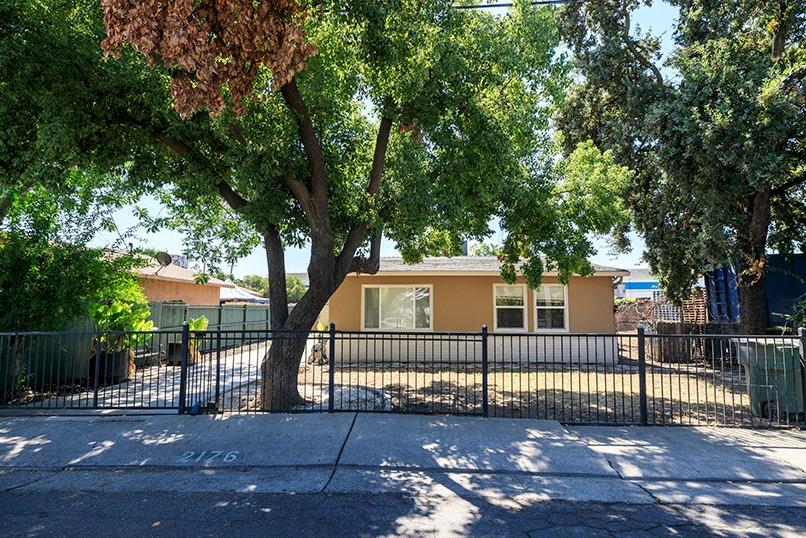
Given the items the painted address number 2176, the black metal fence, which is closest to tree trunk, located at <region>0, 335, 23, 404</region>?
the black metal fence

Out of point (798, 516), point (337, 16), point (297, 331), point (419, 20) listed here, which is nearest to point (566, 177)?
point (419, 20)

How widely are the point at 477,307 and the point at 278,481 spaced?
11.4 metres

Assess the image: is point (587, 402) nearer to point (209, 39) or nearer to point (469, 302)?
point (469, 302)

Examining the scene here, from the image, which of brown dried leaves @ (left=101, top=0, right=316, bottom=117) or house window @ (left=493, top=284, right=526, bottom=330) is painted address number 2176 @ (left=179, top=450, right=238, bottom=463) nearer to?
brown dried leaves @ (left=101, top=0, right=316, bottom=117)

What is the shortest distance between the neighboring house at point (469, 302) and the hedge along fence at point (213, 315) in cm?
364

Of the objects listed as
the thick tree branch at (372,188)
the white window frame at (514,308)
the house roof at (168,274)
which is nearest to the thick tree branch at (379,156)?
the thick tree branch at (372,188)

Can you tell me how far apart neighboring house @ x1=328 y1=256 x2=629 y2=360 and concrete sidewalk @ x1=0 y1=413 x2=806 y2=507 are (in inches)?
328

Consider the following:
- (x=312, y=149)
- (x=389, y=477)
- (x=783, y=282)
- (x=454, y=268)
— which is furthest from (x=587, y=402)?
(x=783, y=282)

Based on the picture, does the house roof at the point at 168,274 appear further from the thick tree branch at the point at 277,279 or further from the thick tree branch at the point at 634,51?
the thick tree branch at the point at 634,51

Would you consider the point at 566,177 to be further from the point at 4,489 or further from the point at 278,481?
the point at 4,489

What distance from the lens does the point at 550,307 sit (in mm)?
15719

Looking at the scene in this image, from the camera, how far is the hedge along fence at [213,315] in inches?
590

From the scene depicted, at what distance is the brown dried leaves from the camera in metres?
4.39

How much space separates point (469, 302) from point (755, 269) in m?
7.92
